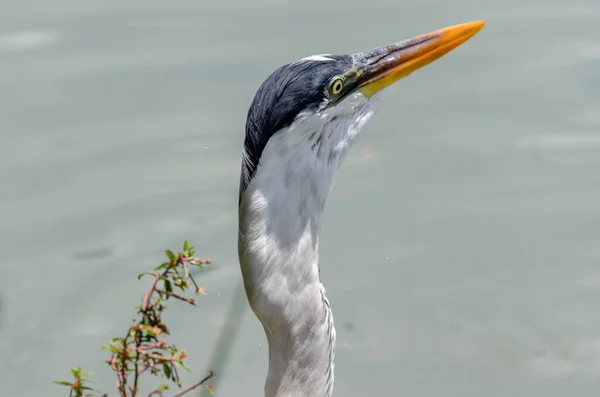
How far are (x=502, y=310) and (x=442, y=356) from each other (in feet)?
1.40

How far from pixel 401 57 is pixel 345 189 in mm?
1918

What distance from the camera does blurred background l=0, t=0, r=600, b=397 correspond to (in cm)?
503

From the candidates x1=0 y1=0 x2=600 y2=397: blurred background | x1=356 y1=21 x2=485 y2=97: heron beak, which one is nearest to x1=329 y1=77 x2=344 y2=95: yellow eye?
x1=356 y1=21 x2=485 y2=97: heron beak

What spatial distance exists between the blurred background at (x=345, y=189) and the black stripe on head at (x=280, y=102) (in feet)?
1.58

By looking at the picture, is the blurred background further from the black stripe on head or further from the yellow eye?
the black stripe on head

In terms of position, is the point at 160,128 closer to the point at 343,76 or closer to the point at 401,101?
the point at 401,101

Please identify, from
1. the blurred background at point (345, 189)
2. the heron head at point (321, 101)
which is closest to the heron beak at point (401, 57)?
the heron head at point (321, 101)

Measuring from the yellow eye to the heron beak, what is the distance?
13 cm

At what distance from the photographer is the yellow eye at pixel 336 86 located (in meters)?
3.55

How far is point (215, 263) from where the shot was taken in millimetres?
5391

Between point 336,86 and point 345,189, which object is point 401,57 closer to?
point 336,86

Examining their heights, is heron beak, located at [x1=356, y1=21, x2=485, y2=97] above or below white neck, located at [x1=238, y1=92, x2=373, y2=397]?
above

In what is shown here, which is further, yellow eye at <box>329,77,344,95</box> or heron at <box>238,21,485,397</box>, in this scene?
yellow eye at <box>329,77,344,95</box>

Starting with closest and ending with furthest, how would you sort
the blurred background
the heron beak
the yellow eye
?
the yellow eye
the heron beak
the blurred background
